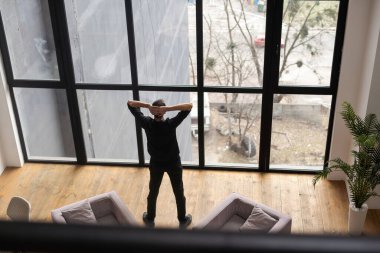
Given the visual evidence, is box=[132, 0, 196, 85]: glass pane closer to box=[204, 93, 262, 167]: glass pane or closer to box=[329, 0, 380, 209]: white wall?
box=[204, 93, 262, 167]: glass pane

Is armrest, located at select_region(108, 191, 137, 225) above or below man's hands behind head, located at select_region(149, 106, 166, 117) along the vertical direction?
below

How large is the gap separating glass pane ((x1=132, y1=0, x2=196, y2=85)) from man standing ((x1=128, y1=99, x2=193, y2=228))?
122 cm

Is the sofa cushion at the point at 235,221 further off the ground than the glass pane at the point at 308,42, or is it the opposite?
the glass pane at the point at 308,42

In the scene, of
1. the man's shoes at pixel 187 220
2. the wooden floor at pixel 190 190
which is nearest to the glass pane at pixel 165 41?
the wooden floor at pixel 190 190

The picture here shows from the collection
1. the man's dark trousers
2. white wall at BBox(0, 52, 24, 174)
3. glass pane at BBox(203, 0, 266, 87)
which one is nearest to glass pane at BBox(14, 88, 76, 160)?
white wall at BBox(0, 52, 24, 174)

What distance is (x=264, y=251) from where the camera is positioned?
336mm

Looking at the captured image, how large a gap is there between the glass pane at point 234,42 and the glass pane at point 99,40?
1.14 metres

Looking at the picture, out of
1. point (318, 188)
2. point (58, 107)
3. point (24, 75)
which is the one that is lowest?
point (318, 188)

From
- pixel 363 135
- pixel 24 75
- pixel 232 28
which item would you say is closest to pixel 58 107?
pixel 24 75

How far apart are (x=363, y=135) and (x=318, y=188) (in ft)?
5.69

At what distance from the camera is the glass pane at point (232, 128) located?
22.0 feet

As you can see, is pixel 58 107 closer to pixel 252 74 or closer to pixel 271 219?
pixel 252 74

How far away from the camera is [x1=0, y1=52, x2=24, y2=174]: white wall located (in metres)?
6.92

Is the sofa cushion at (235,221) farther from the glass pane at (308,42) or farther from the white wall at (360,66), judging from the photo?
the glass pane at (308,42)
